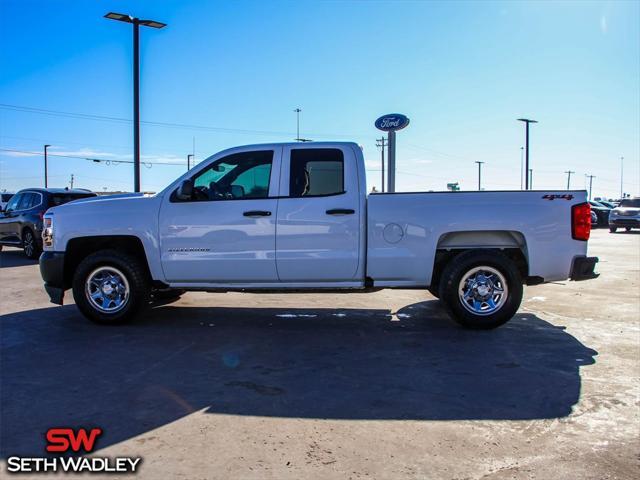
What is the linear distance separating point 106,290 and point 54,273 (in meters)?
0.66

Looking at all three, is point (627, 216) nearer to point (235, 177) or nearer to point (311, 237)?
point (311, 237)

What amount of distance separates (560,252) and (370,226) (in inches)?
84.2

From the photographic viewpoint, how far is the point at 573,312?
738cm

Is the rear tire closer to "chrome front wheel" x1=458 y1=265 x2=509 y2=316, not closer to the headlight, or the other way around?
the headlight

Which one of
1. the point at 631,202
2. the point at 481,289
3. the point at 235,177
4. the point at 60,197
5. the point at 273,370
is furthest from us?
the point at 631,202

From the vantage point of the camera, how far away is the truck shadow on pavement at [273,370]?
377cm

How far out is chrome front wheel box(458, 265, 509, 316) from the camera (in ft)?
20.1

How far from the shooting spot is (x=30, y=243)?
13.8m

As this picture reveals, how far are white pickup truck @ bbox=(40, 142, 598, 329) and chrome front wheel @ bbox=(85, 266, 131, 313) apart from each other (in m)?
0.01

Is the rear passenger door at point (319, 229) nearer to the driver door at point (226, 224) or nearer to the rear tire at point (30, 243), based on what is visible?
the driver door at point (226, 224)

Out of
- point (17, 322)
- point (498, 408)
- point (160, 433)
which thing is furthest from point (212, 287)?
point (498, 408)

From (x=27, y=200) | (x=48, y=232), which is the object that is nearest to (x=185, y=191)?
(x=48, y=232)

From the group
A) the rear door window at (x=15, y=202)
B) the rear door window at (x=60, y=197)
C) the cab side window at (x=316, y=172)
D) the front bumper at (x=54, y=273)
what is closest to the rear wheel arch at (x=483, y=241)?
the cab side window at (x=316, y=172)

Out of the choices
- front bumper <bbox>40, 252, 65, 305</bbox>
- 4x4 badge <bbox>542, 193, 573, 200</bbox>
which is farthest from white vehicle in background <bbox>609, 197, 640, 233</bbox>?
front bumper <bbox>40, 252, 65, 305</bbox>
